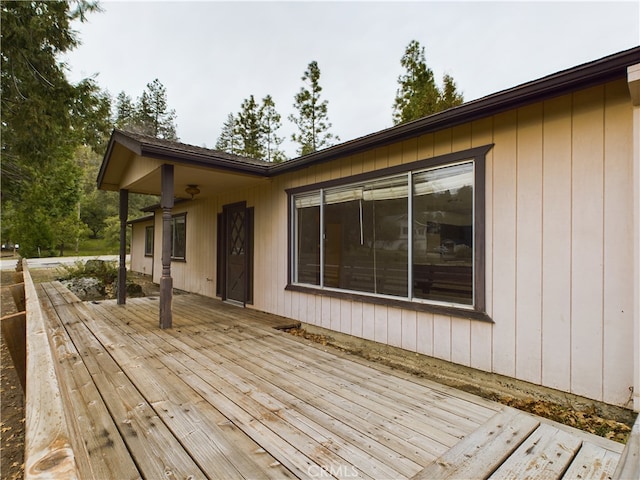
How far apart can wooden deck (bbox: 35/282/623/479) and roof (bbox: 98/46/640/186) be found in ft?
7.76

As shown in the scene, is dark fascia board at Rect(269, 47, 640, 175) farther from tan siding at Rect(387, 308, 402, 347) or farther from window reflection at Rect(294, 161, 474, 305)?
tan siding at Rect(387, 308, 402, 347)

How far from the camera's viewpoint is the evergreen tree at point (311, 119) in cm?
1630

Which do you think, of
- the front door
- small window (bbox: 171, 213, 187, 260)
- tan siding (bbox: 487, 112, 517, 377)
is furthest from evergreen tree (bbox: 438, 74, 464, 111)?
tan siding (bbox: 487, 112, 517, 377)

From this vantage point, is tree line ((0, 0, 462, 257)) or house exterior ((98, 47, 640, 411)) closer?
house exterior ((98, 47, 640, 411))

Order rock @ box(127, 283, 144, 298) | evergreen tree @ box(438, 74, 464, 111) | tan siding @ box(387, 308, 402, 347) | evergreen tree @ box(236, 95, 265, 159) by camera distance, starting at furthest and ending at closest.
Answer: evergreen tree @ box(236, 95, 265, 159) → evergreen tree @ box(438, 74, 464, 111) → rock @ box(127, 283, 144, 298) → tan siding @ box(387, 308, 402, 347)

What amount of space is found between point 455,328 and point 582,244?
1.27 m

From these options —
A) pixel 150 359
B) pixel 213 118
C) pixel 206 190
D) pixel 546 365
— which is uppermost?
pixel 213 118

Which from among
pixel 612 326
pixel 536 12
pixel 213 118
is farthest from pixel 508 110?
pixel 213 118

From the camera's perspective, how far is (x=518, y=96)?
2568mm

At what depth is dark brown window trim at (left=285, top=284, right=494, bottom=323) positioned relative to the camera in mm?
2992

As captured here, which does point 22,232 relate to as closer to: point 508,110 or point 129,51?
point 129,51

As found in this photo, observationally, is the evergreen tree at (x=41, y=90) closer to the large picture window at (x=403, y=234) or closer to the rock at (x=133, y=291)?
the rock at (x=133, y=291)

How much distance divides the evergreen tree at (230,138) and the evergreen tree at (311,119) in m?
5.01

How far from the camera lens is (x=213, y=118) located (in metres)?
26.7
